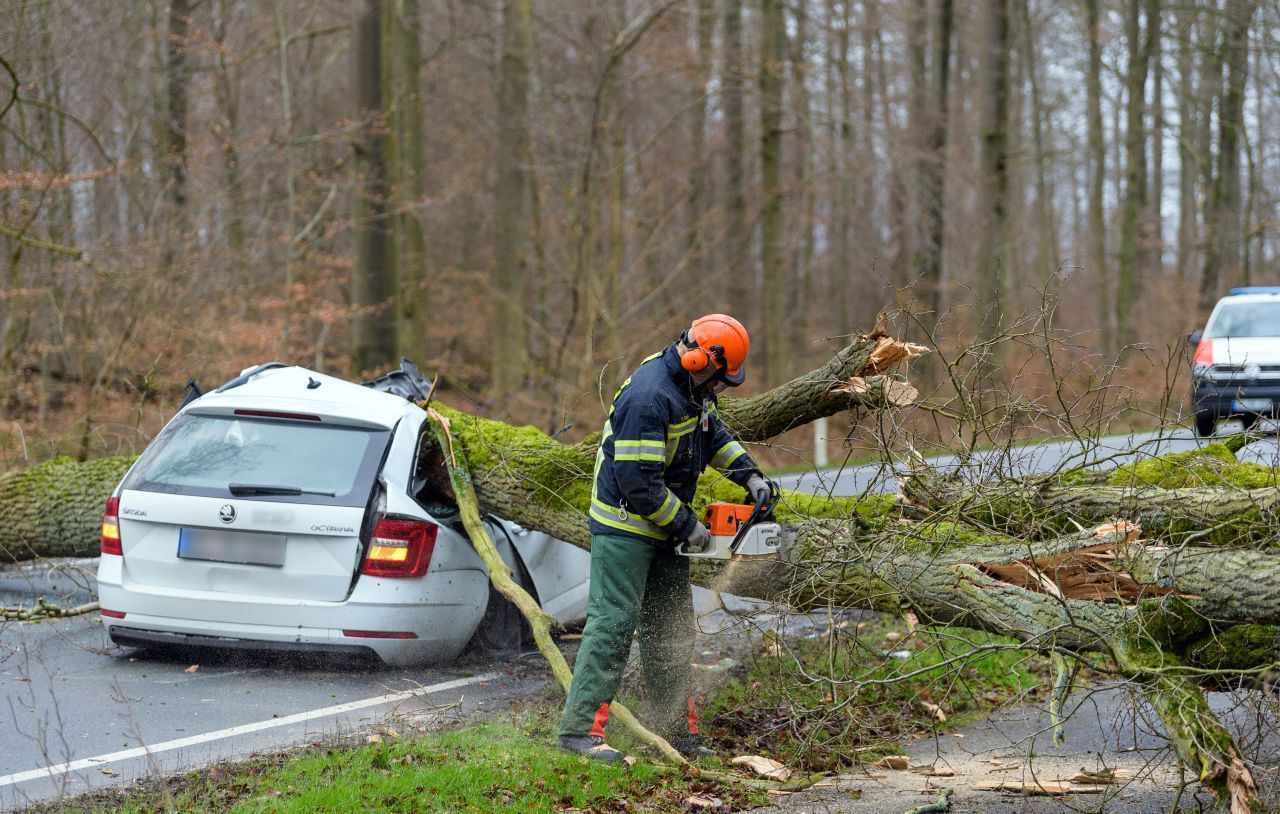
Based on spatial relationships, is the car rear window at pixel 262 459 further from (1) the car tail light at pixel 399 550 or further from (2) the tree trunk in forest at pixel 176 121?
(2) the tree trunk in forest at pixel 176 121

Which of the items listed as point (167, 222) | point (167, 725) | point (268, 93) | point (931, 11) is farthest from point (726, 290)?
point (167, 725)

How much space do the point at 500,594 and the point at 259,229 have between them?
13307 millimetres

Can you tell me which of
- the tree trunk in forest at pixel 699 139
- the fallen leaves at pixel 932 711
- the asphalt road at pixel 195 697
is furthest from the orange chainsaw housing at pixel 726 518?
the tree trunk in forest at pixel 699 139

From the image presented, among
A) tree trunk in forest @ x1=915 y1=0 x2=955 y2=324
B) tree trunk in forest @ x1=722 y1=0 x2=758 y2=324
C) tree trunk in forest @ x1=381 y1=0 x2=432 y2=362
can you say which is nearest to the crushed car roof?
tree trunk in forest @ x1=381 y1=0 x2=432 y2=362

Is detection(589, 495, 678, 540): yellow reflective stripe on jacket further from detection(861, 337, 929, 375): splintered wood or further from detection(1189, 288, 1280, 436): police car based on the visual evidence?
detection(1189, 288, 1280, 436): police car

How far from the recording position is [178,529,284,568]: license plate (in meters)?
5.92

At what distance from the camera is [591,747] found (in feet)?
16.1

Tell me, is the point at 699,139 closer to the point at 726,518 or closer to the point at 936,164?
the point at 936,164

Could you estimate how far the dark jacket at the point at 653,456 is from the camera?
498cm

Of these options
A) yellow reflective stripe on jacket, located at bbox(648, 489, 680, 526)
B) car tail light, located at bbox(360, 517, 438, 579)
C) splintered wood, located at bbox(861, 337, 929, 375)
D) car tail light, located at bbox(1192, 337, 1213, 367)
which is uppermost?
splintered wood, located at bbox(861, 337, 929, 375)

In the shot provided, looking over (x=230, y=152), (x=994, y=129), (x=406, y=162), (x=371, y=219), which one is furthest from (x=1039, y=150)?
(x=230, y=152)

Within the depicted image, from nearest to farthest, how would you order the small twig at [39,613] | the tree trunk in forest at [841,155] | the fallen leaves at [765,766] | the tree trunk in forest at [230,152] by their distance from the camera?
the fallen leaves at [765,766]
the small twig at [39,613]
the tree trunk in forest at [230,152]
the tree trunk in forest at [841,155]

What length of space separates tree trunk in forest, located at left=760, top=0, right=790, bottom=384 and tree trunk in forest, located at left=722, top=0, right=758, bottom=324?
0.60m

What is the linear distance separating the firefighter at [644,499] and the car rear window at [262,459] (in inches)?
62.7
